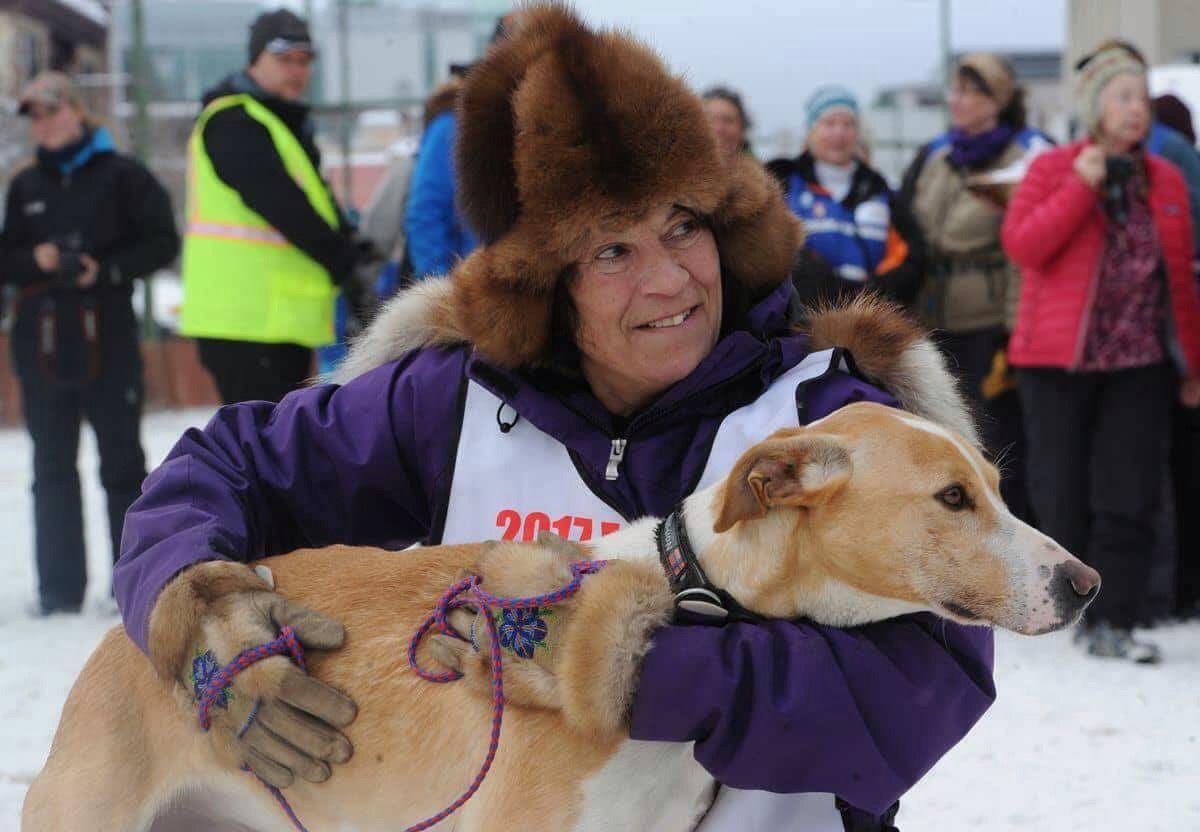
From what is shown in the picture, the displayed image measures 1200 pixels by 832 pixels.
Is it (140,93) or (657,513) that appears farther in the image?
(140,93)

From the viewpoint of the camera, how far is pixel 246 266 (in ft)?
18.6

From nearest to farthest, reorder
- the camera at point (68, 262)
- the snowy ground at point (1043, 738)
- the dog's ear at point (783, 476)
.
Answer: the dog's ear at point (783, 476), the snowy ground at point (1043, 738), the camera at point (68, 262)

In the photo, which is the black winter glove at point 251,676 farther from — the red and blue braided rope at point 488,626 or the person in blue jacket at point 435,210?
the person in blue jacket at point 435,210

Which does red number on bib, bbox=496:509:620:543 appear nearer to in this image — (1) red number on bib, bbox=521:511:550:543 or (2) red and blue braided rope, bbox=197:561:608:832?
(1) red number on bib, bbox=521:511:550:543

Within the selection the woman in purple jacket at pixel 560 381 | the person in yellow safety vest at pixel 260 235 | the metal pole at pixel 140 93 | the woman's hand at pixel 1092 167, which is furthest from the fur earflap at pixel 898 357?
the metal pole at pixel 140 93

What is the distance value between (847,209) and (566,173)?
382 centimetres

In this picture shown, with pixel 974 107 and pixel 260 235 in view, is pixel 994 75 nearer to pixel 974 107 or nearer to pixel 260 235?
pixel 974 107

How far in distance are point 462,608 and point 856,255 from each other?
13.5ft

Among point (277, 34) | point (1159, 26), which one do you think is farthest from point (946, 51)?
point (277, 34)

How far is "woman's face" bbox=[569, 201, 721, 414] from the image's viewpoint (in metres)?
2.58

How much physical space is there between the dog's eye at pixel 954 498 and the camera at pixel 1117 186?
3.53 meters

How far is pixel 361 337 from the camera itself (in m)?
3.10

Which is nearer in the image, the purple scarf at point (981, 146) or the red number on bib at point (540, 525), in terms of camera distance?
the red number on bib at point (540, 525)

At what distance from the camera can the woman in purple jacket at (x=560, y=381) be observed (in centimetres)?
248
